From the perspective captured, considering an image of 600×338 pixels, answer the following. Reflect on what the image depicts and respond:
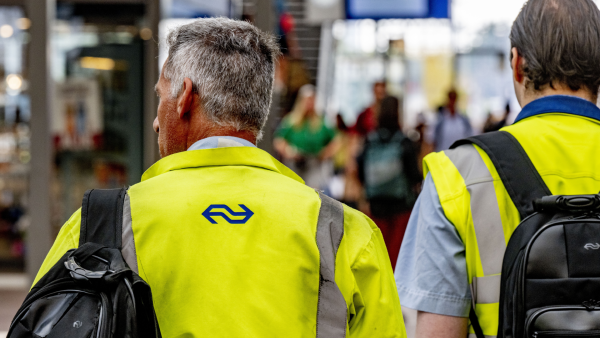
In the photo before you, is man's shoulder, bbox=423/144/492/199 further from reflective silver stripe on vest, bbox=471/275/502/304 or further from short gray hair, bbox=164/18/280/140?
short gray hair, bbox=164/18/280/140

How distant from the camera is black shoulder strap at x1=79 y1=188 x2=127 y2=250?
152 centimetres

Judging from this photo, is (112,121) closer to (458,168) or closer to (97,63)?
(97,63)

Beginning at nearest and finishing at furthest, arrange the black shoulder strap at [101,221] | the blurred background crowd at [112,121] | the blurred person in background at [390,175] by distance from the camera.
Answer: the black shoulder strap at [101,221] → the blurred background crowd at [112,121] → the blurred person in background at [390,175]

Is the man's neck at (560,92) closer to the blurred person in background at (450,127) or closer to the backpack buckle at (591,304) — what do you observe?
the backpack buckle at (591,304)

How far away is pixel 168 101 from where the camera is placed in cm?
178

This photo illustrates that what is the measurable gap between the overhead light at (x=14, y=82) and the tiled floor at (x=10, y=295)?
2.14m

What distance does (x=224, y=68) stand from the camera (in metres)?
1.73

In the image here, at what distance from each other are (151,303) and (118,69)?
6.20m

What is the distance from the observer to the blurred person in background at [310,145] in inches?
357

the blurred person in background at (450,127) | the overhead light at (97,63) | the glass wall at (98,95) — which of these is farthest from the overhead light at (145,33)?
the blurred person in background at (450,127)

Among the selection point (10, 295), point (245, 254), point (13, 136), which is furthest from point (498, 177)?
point (13, 136)

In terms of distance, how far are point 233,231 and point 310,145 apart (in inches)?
295

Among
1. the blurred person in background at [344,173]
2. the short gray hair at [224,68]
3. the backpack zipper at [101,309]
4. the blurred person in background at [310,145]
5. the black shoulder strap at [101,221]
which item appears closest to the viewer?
the backpack zipper at [101,309]

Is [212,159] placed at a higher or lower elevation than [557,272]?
higher
